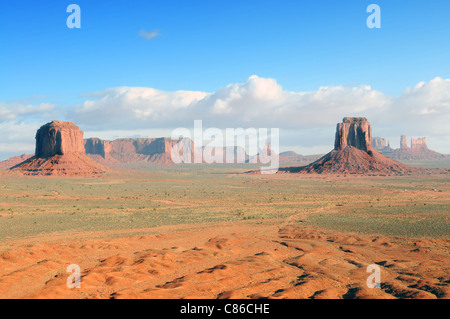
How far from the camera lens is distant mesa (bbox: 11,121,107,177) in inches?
4245

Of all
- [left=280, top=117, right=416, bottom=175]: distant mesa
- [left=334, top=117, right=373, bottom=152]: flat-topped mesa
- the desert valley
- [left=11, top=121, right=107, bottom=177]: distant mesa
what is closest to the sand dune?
the desert valley

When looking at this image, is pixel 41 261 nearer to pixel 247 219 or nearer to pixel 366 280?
pixel 366 280

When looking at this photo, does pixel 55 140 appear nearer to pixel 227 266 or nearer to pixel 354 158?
pixel 354 158

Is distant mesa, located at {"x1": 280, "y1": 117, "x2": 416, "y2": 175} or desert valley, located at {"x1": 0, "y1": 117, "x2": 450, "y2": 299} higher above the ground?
distant mesa, located at {"x1": 280, "y1": 117, "x2": 416, "y2": 175}

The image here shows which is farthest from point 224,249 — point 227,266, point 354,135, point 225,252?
point 354,135

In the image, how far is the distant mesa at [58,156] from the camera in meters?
108

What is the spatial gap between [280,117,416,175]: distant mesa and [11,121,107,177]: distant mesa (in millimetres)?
73647

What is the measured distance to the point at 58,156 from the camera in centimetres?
11512

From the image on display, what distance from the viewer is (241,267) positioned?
16938mm

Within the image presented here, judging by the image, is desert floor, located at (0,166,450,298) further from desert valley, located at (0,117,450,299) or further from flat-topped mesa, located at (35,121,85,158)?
flat-topped mesa, located at (35,121,85,158)

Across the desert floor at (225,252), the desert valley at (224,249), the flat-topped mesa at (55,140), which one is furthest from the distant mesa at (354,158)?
the desert floor at (225,252)

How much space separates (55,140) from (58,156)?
19.2ft

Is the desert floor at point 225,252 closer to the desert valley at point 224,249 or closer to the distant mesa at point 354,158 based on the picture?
the desert valley at point 224,249

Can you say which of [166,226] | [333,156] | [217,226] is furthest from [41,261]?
[333,156]
